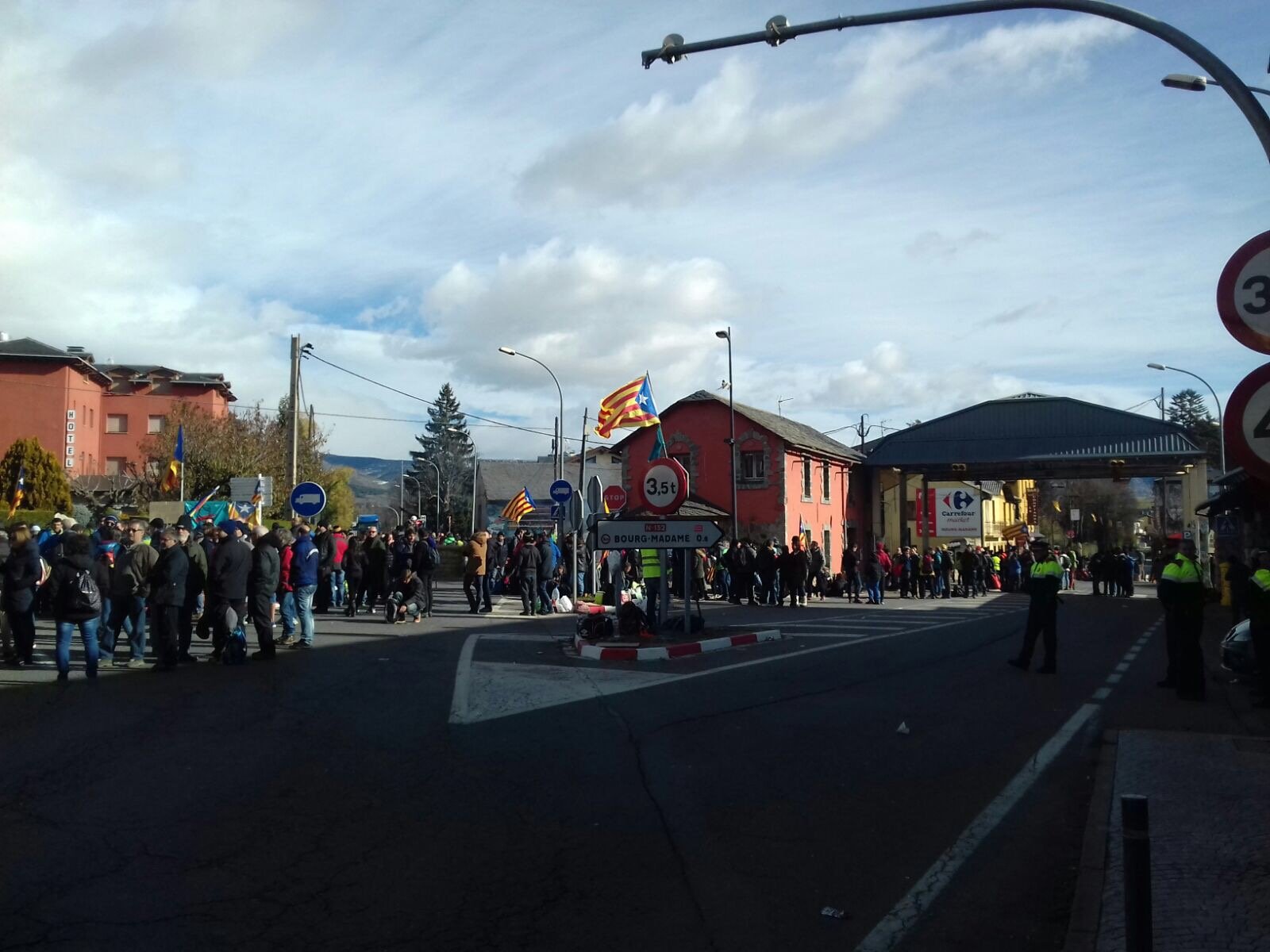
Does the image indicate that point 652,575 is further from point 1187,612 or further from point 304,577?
point 1187,612

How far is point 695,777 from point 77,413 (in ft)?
210

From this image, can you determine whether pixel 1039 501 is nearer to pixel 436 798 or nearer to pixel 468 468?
pixel 468 468

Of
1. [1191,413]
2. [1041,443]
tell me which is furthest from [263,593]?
[1191,413]

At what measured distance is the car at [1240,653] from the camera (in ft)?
45.0

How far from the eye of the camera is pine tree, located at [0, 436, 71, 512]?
43531 millimetres

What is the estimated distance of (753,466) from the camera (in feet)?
151

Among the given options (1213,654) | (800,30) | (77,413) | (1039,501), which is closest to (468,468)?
(77,413)

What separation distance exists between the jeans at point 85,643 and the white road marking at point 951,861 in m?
9.49

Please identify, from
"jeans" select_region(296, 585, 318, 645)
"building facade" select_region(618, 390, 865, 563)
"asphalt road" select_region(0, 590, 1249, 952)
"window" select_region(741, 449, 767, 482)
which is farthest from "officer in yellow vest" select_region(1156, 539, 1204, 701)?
"window" select_region(741, 449, 767, 482)

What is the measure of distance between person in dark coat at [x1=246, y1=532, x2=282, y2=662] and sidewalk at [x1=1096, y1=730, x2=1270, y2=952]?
986cm

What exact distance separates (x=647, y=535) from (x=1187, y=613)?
308 inches

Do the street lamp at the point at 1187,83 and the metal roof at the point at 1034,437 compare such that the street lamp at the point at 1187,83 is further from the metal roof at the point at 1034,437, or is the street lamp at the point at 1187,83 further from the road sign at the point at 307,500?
the metal roof at the point at 1034,437

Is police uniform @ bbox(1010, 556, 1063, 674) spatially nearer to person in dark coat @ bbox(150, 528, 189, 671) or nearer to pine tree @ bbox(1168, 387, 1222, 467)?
person in dark coat @ bbox(150, 528, 189, 671)

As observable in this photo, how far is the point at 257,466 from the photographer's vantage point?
149 feet
